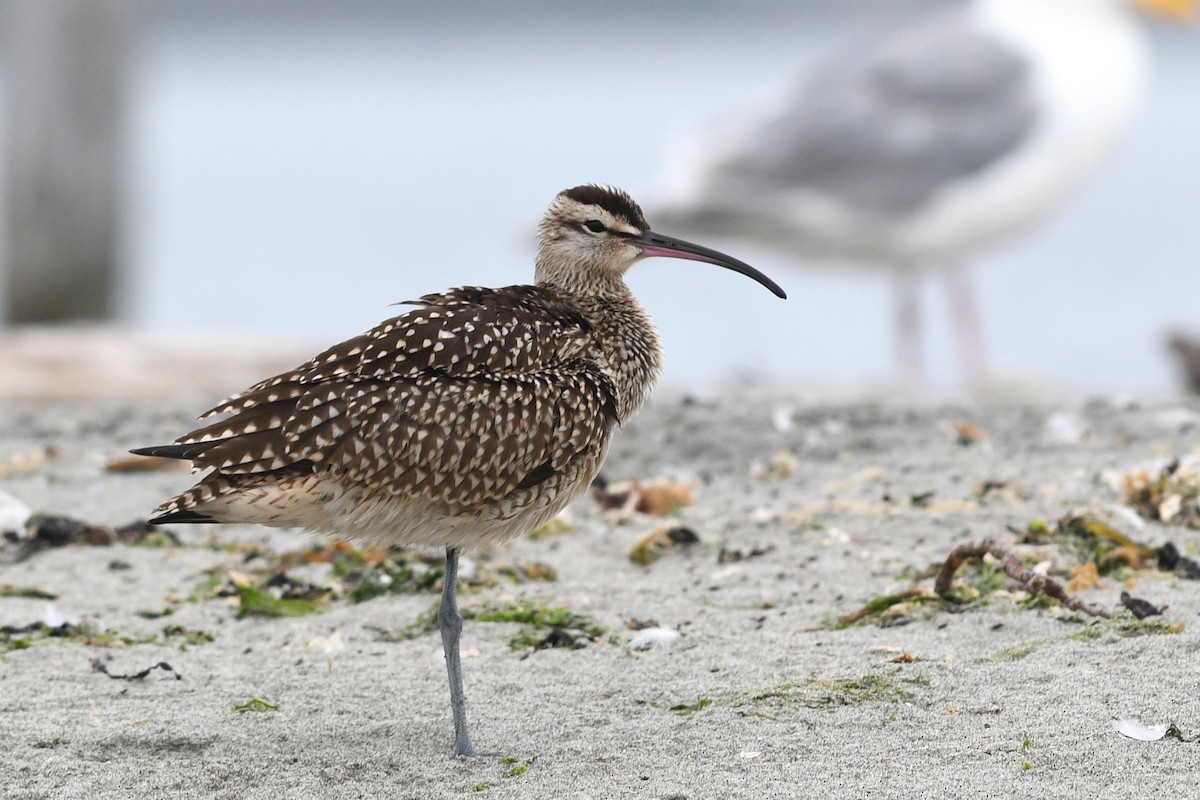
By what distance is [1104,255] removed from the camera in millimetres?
23125

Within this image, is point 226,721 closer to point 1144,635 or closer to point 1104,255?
point 1144,635

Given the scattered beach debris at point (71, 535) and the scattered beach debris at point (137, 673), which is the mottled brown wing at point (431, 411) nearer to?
the scattered beach debris at point (137, 673)

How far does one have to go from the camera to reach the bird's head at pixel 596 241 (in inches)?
223

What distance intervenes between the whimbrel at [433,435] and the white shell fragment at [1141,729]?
161 cm

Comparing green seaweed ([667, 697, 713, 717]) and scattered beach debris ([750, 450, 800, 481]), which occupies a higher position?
scattered beach debris ([750, 450, 800, 481])

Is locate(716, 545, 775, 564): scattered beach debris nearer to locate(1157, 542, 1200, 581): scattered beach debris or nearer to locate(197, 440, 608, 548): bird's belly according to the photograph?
locate(197, 440, 608, 548): bird's belly

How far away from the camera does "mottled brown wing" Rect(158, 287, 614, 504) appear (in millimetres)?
4695

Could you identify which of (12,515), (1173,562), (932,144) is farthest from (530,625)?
(932,144)

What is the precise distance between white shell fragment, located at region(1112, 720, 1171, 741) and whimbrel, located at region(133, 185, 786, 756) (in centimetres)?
161

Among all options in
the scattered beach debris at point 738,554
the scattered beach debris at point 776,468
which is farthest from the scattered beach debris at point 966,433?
the scattered beach debris at point 738,554

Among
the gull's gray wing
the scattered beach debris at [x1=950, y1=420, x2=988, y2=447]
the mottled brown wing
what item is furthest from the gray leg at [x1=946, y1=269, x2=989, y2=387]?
the mottled brown wing

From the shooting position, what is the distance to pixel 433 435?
4.79 m

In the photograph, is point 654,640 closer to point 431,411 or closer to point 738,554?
point 738,554

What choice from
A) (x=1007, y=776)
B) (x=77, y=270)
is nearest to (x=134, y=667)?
(x=1007, y=776)
